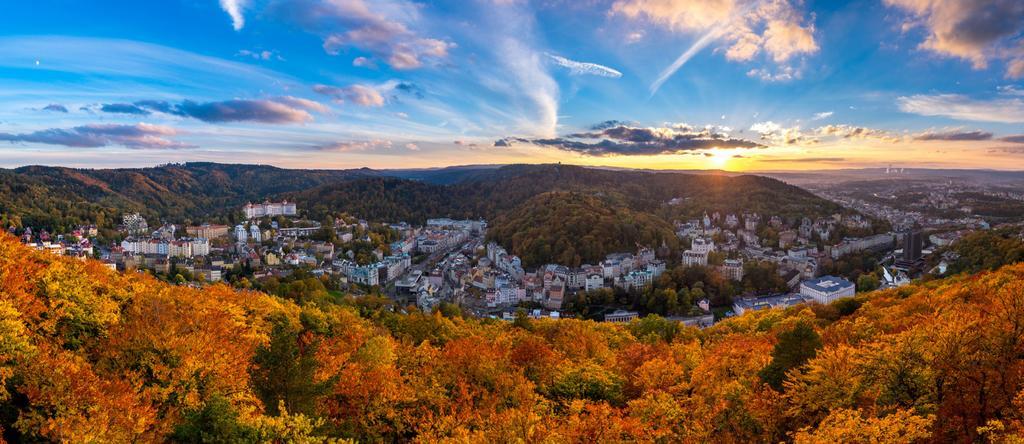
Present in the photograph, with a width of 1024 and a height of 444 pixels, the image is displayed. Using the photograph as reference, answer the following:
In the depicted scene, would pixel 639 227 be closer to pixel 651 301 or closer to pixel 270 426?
pixel 651 301

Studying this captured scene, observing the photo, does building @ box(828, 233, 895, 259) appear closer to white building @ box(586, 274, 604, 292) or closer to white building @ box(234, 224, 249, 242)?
white building @ box(586, 274, 604, 292)

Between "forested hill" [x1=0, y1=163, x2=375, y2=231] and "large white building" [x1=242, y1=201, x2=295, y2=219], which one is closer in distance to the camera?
"forested hill" [x1=0, y1=163, x2=375, y2=231]

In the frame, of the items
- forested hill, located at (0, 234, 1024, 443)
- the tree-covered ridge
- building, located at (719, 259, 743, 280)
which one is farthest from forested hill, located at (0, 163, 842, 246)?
forested hill, located at (0, 234, 1024, 443)

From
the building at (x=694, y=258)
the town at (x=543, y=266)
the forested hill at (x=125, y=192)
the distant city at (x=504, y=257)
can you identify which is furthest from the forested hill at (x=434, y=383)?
the forested hill at (x=125, y=192)

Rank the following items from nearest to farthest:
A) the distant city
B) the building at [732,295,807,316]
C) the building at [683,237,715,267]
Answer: the building at [732,295,807,316], the distant city, the building at [683,237,715,267]

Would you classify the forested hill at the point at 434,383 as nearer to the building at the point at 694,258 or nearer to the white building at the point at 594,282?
the white building at the point at 594,282

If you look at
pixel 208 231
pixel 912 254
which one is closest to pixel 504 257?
pixel 208 231
